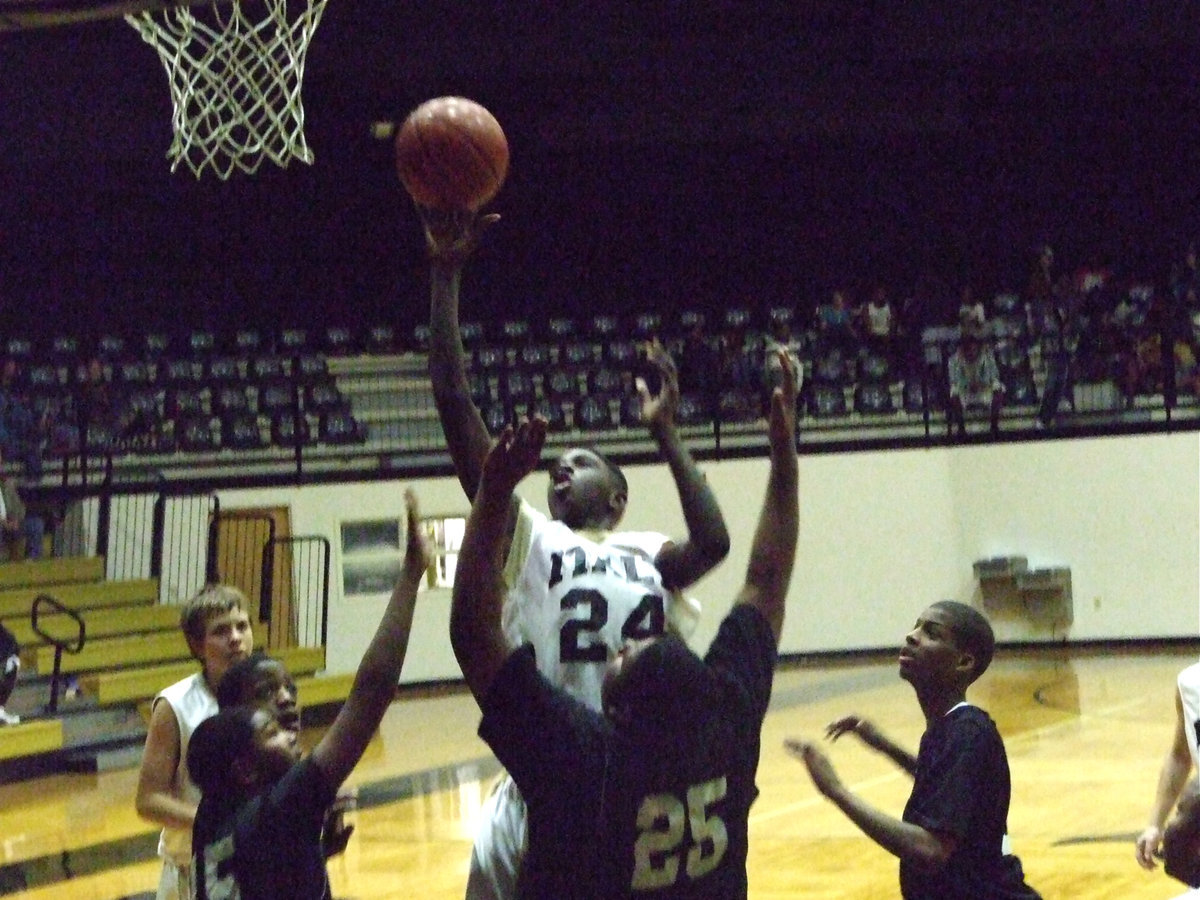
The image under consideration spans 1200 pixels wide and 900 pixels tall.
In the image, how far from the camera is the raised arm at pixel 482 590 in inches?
97.2

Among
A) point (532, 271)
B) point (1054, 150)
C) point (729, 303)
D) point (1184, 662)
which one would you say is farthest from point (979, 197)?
point (1184, 662)

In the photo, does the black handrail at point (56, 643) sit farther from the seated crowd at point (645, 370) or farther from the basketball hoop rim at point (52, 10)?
the basketball hoop rim at point (52, 10)

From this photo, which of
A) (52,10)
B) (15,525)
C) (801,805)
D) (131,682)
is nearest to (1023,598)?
(801,805)

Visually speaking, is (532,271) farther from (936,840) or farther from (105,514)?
(936,840)

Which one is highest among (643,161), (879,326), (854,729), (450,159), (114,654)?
(643,161)

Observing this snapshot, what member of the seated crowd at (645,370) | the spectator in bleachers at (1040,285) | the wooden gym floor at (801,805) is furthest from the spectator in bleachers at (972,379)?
the wooden gym floor at (801,805)

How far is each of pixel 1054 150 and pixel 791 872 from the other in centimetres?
1438

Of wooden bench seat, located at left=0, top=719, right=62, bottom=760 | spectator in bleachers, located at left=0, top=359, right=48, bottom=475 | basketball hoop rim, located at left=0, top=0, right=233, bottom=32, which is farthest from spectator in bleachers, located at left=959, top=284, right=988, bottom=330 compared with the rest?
basketball hoop rim, located at left=0, top=0, right=233, bottom=32

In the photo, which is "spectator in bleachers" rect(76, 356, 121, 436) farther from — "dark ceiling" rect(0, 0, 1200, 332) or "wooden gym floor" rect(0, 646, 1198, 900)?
"wooden gym floor" rect(0, 646, 1198, 900)

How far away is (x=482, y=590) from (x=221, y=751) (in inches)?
30.1

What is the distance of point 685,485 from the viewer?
3180mm

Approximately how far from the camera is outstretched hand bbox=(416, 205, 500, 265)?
3230 millimetres

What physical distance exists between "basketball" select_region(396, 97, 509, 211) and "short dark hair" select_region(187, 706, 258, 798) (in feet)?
3.64

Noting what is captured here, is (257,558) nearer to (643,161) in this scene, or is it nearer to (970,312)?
(643,161)
